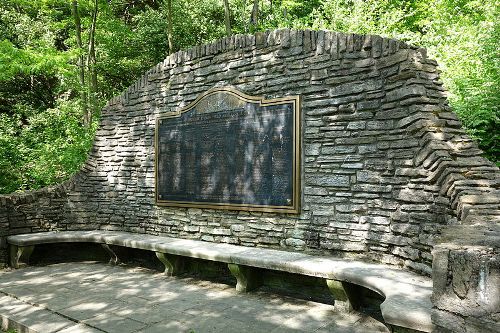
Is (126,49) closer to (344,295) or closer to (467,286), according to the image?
(344,295)

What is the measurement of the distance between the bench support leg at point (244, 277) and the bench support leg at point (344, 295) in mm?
1043

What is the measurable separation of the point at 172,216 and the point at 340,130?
272 cm

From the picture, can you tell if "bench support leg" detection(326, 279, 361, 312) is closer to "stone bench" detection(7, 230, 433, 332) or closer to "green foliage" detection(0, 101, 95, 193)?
"stone bench" detection(7, 230, 433, 332)

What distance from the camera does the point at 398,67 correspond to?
3588 mm

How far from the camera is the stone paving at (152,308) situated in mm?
3262

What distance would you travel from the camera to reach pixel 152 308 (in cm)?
375

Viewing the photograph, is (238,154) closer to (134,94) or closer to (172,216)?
(172,216)

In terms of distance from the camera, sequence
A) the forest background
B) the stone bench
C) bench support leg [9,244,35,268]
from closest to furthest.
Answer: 1. the stone bench
2. bench support leg [9,244,35,268]
3. the forest background

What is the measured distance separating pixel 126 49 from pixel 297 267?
9.97 m

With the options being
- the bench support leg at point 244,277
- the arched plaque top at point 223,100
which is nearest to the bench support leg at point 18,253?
the arched plaque top at point 223,100

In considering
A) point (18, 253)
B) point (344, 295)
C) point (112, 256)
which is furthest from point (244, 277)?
point (18, 253)

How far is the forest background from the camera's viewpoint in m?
6.18

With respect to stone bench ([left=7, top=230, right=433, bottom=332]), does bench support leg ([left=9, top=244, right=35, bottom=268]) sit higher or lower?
lower

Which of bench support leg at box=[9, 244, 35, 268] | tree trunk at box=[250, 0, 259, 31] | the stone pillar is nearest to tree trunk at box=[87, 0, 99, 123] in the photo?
tree trunk at box=[250, 0, 259, 31]
